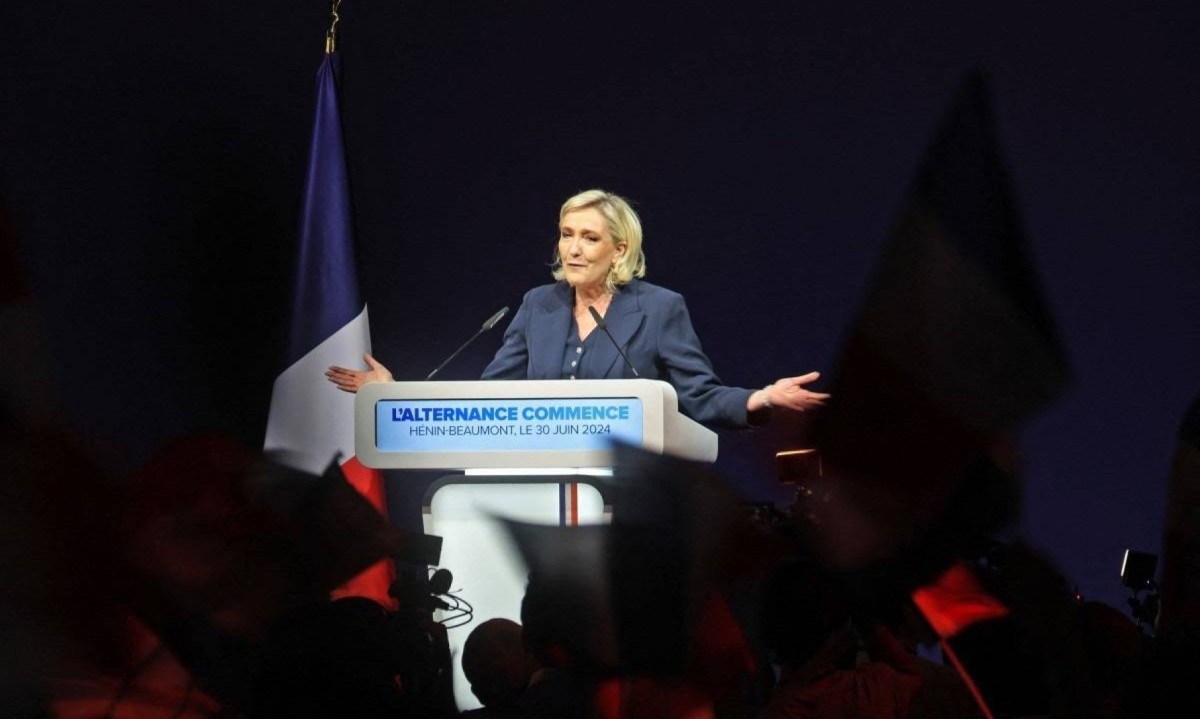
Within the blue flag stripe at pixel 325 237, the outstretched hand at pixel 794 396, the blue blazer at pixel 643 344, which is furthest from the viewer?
the blue flag stripe at pixel 325 237

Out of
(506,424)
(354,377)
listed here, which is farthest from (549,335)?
(506,424)

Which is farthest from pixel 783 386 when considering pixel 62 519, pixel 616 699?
pixel 62 519

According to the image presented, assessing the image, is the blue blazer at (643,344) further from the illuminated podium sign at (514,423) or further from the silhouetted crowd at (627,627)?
the silhouetted crowd at (627,627)

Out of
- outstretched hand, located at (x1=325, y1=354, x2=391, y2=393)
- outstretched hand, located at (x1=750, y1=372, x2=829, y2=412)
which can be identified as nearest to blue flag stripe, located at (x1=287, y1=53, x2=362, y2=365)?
outstretched hand, located at (x1=325, y1=354, x2=391, y2=393)

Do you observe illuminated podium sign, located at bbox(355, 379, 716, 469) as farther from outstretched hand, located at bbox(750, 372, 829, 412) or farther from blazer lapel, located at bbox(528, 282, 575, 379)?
blazer lapel, located at bbox(528, 282, 575, 379)

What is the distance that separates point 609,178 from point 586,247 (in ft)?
3.98

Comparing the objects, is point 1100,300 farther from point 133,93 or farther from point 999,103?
point 133,93

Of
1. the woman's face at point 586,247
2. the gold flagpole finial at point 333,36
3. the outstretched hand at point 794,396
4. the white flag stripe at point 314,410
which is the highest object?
the gold flagpole finial at point 333,36

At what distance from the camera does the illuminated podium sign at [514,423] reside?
2.55 m

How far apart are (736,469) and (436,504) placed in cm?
171

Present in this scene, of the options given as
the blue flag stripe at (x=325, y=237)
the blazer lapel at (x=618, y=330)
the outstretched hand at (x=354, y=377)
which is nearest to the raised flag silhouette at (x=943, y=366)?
the blazer lapel at (x=618, y=330)

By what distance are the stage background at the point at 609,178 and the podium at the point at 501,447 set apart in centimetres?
158

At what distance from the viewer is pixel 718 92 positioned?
174 inches

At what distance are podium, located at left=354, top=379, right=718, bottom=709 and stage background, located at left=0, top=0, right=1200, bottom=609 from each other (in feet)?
5.17
